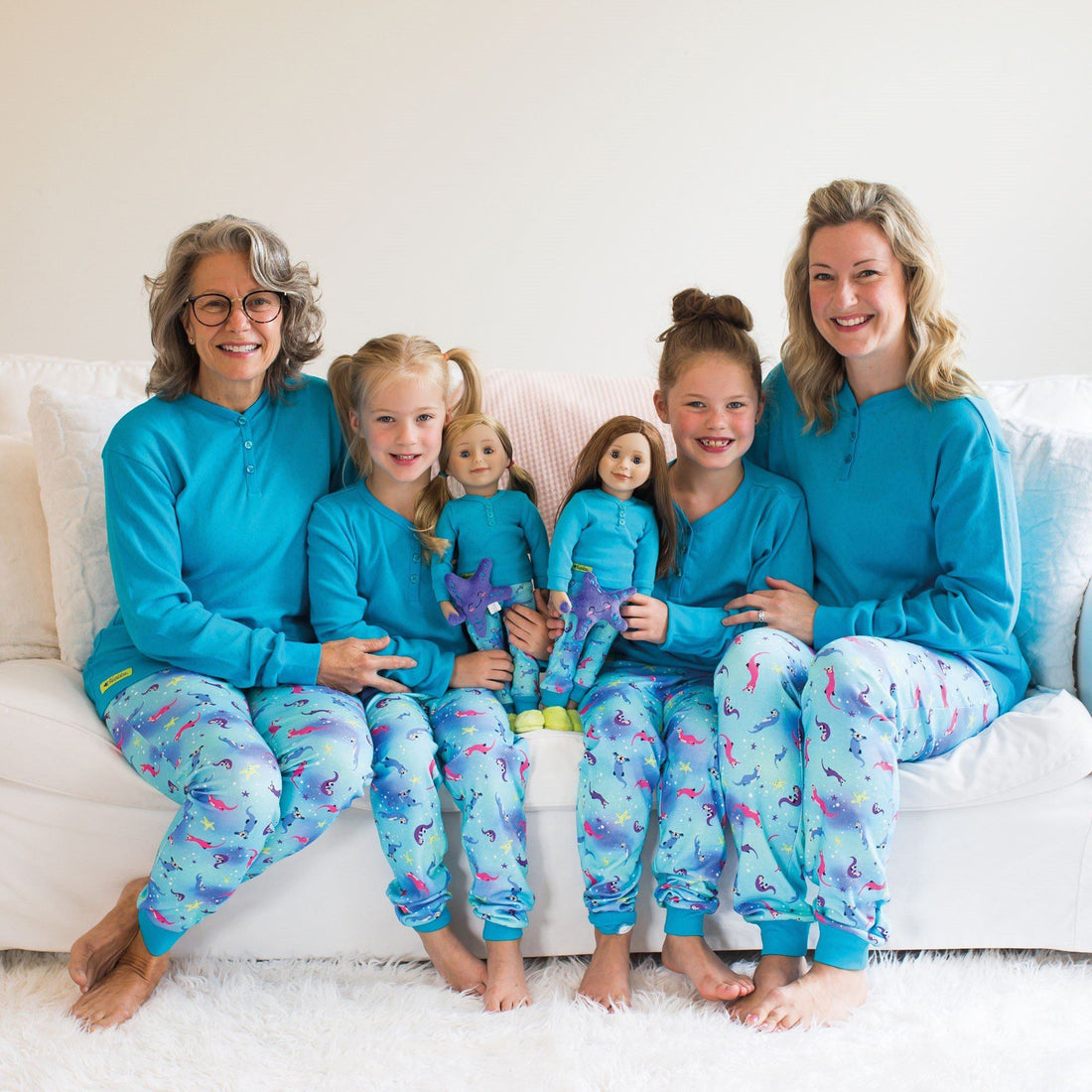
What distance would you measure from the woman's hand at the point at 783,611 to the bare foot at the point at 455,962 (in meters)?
0.59

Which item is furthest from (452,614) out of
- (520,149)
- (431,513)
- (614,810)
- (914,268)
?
(520,149)

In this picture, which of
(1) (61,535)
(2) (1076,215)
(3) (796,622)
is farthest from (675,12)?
(1) (61,535)

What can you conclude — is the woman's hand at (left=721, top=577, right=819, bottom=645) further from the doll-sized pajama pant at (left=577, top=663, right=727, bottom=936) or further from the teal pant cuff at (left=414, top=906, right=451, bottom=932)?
the teal pant cuff at (left=414, top=906, right=451, bottom=932)

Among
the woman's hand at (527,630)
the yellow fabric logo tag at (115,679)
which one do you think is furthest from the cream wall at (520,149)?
the yellow fabric logo tag at (115,679)

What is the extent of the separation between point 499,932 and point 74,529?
89cm

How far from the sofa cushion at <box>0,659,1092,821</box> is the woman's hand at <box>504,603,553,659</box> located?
15cm

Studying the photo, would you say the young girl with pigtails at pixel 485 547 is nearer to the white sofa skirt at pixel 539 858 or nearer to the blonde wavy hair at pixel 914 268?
the white sofa skirt at pixel 539 858

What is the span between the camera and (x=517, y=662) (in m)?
1.54

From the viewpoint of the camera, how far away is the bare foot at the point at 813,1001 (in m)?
1.25

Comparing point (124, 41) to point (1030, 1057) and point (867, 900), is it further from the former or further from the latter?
point (1030, 1057)

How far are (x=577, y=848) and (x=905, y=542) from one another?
0.66m

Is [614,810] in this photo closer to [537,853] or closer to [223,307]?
[537,853]

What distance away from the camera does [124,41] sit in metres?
2.22

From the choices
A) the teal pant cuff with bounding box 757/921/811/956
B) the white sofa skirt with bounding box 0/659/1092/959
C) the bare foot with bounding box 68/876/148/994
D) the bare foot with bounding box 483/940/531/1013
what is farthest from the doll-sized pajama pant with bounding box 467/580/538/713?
the bare foot with bounding box 68/876/148/994
